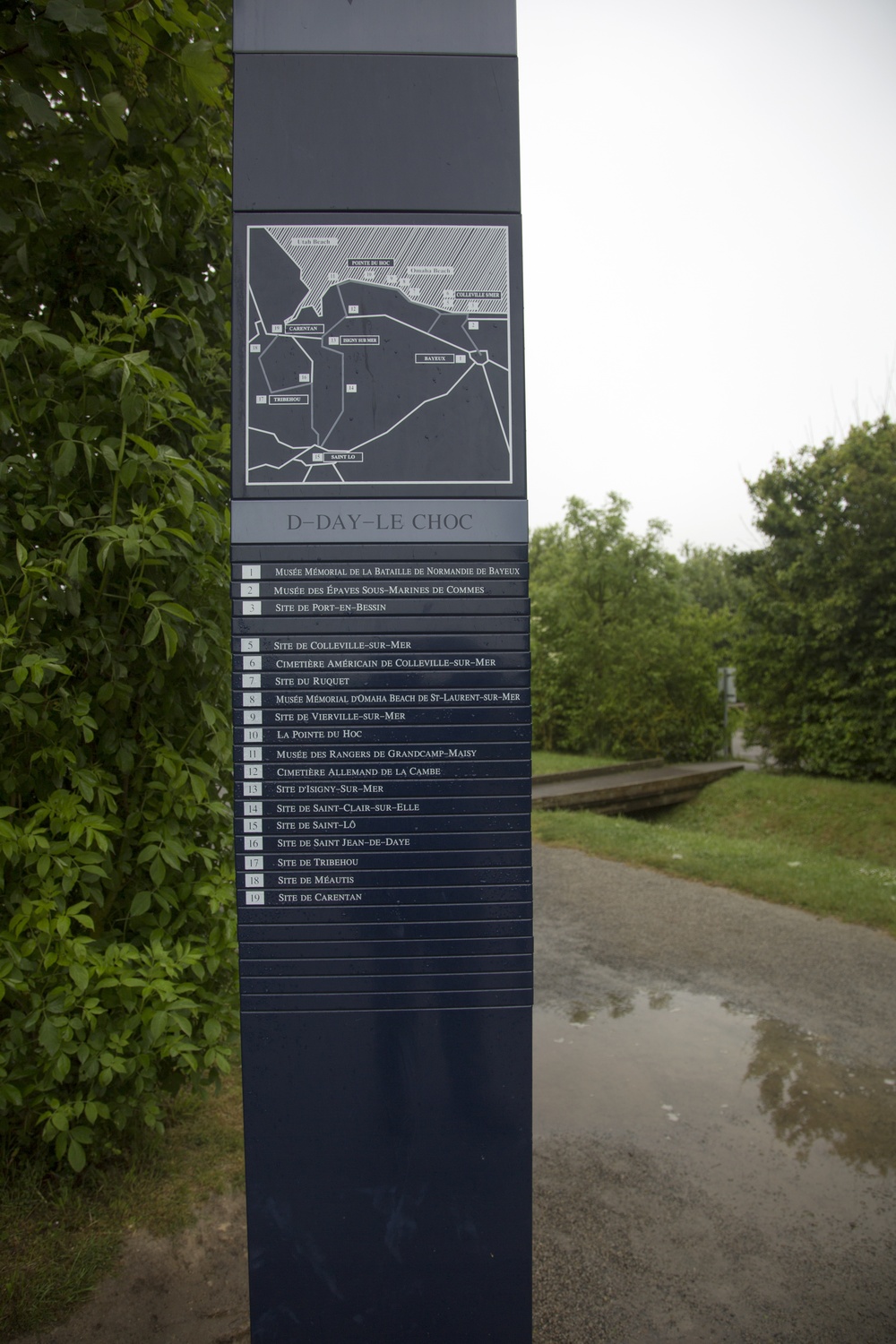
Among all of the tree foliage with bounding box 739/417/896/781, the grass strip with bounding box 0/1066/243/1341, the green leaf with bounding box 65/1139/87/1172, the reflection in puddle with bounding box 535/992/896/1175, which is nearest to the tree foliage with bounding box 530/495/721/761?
the tree foliage with bounding box 739/417/896/781

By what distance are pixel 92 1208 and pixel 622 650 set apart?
51.9ft

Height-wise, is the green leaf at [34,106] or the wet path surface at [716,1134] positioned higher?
the green leaf at [34,106]

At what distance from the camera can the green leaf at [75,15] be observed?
223cm

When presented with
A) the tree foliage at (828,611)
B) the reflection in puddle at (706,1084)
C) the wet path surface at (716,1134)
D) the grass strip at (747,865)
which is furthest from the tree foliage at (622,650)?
the reflection in puddle at (706,1084)

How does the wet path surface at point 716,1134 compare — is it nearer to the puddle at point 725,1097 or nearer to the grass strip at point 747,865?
the puddle at point 725,1097

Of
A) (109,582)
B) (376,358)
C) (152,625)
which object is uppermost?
(376,358)

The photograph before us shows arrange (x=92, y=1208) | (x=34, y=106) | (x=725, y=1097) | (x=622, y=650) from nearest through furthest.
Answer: (x=34, y=106) → (x=92, y=1208) → (x=725, y=1097) → (x=622, y=650)

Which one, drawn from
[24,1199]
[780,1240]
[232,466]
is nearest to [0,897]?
[24,1199]

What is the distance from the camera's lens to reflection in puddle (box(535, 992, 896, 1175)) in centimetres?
380

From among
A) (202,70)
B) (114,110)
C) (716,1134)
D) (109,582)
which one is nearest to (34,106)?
(114,110)

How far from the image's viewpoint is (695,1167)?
357cm

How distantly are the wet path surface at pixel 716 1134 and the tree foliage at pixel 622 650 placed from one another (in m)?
11.4

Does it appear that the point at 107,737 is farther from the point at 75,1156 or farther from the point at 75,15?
the point at 75,15

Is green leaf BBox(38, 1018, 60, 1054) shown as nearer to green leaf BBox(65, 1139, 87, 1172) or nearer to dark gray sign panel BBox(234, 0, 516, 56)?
green leaf BBox(65, 1139, 87, 1172)
